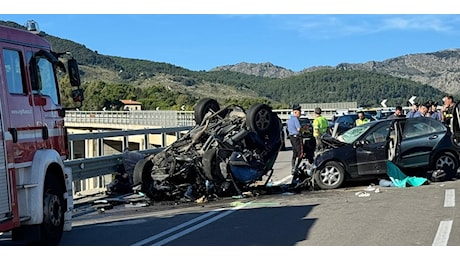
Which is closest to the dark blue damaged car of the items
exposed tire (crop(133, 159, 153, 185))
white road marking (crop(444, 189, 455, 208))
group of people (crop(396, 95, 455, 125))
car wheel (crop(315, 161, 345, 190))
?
car wheel (crop(315, 161, 345, 190))

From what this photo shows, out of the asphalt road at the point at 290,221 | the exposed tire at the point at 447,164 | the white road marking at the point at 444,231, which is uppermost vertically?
the exposed tire at the point at 447,164

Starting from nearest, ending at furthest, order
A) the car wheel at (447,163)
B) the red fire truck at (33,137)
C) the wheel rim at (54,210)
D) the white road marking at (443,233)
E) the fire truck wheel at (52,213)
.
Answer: the red fire truck at (33,137)
the white road marking at (443,233)
the fire truck wheel at (52,213)
the wheel rim at (54,210)
the car wheel at (447,163)

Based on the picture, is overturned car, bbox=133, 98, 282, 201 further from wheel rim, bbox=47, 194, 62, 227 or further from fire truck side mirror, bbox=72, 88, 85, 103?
wheel rim, bbox=47, 194, 62, 227

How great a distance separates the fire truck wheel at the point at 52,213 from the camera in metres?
8.35

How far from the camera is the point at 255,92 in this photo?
611ft

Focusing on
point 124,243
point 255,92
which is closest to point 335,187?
point 124,243

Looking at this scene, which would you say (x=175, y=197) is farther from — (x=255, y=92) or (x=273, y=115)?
(x=255, y=92)

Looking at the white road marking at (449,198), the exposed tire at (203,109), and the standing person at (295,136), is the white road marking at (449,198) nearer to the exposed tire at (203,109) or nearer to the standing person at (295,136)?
the standing person at (295,136)

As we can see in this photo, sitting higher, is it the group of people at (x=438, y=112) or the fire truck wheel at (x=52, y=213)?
the group of people at (x=438, y=112)

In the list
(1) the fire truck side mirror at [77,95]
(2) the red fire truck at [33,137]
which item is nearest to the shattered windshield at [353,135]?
(1) the fire truck side mirror at [77,95]

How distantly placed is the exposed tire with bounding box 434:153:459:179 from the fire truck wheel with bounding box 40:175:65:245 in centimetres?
850

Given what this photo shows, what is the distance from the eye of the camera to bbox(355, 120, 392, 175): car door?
46.2 ft

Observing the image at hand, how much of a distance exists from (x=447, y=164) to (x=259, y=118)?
4.14 m

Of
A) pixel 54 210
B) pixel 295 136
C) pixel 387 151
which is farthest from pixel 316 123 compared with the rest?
pixel 54 210
